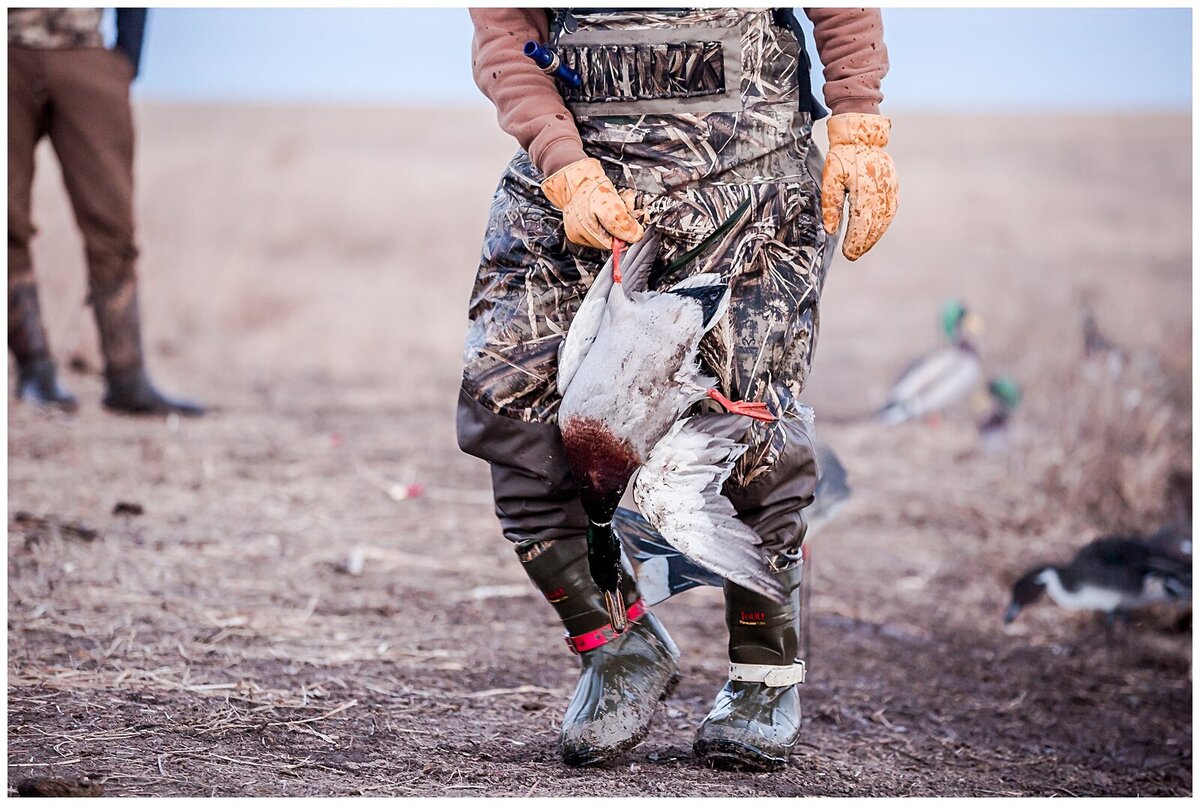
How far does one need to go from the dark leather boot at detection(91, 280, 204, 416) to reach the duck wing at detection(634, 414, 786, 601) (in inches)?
142

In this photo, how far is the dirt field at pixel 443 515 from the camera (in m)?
2.57

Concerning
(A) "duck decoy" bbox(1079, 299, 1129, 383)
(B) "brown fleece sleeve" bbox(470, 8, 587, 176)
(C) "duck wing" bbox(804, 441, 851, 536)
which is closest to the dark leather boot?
(C) "duck wing" bbox(804, 441, 851, 536)

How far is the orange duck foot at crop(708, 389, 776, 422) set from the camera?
2.23 metres

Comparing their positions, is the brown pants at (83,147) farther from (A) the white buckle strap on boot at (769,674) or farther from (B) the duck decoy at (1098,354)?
(B) the duck decoy at (1098,354)

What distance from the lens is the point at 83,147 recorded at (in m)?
4.77

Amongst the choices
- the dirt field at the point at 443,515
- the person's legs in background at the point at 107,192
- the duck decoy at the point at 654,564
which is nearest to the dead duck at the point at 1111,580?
the dirt field at the point at 443,515

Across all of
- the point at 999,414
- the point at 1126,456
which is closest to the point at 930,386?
the point at 999,414

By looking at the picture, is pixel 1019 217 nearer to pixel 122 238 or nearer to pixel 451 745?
pixel 122 238

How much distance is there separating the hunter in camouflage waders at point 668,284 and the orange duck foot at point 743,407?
4 centimetres

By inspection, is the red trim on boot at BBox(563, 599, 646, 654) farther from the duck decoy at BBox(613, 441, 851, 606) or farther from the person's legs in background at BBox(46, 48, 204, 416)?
the person's legs in background at BBox(46, 48, 204, 416)

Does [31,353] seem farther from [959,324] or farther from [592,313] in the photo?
[959,324]

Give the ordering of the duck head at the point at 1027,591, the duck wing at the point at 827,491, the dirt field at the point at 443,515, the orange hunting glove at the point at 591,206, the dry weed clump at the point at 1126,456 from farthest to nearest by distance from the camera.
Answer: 1. the dry weed clump at the point at 1126,456
2. the duck head at the point at 1027,591
3. the duck wing at the point at 827,491
4. the dirt field at the point at 443,515
5. the orange hunting glove at the point at 591,206

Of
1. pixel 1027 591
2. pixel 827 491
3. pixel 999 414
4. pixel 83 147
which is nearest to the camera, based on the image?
pixel 827 491

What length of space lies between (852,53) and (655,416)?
847mm
